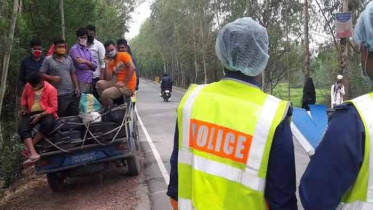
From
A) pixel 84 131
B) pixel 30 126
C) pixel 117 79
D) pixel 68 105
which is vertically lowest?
pixel 84 131

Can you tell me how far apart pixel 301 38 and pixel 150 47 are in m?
34.6

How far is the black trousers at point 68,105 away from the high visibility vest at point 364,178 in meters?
5.91

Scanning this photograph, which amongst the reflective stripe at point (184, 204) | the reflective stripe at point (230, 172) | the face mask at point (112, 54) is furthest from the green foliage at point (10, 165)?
the reflective stripe at point (230, 172)

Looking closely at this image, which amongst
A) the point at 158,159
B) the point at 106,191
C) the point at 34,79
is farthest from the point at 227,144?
the point at 158,159

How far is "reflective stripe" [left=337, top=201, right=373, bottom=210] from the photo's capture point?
1673mm

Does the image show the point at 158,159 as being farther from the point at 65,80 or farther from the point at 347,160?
the point at 347,160

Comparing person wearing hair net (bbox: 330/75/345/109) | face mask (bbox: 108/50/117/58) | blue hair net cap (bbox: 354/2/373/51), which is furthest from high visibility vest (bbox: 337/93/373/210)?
person wearing hair net (bbox: 330/75/345/109)

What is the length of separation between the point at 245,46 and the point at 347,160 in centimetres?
78

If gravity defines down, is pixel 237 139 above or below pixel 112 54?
below

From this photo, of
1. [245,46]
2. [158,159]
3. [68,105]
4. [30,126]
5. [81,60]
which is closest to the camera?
[245,46]

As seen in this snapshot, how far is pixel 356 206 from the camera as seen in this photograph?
1.70 m

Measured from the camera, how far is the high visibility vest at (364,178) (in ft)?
5.41

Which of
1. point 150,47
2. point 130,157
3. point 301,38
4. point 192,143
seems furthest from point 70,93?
point 150,47

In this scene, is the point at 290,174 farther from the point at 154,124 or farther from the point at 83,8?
the point at 83,8
